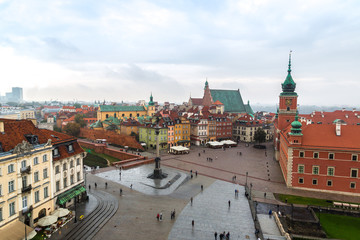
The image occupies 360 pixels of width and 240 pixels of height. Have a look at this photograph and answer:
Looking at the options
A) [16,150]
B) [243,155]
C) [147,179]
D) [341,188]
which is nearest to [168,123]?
[243,155]

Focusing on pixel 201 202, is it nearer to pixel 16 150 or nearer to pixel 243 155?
pixel 16 150

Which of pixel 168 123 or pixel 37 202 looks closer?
pixel 37 202

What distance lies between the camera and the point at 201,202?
36.9m

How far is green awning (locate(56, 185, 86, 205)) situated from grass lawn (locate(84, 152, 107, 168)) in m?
24.5

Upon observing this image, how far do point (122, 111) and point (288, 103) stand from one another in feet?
301

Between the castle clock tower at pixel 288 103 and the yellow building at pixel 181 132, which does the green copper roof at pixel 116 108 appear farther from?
the castle clock tower at pixel 288 103

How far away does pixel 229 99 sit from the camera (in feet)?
464

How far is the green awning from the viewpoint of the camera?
3157cm

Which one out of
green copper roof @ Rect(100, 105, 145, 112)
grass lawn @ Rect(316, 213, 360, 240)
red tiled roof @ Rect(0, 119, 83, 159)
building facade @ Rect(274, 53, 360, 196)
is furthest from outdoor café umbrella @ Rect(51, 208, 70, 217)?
green copper roof @ Rect(100, 105, 145, 112)

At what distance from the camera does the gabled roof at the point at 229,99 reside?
452ft

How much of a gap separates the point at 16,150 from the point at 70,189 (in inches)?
431

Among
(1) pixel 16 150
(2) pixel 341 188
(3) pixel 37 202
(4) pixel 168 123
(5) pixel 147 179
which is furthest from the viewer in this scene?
(4) pixel 168 123

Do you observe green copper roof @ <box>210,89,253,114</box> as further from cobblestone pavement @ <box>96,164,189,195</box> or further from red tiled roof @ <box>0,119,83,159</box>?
red tiled roof @ <box>0,119,83,159</box>

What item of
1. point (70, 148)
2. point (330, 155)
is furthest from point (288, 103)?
point (70, 148)
